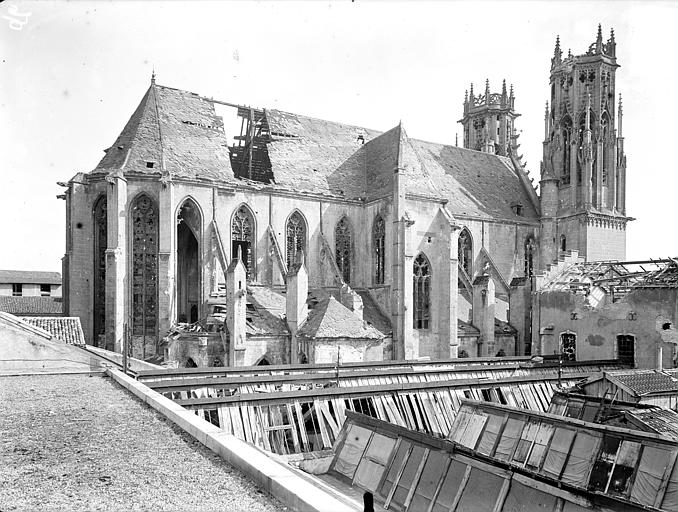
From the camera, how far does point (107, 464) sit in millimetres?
7242

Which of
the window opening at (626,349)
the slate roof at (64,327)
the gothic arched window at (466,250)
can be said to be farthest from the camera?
the gothic arched window at (466,250)

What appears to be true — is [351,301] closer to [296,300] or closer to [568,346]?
[296,300]

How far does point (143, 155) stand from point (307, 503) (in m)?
24.6

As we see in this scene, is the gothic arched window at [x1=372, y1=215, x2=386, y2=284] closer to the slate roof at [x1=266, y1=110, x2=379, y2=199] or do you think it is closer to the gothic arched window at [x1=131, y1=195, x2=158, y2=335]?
the slate roof at [x1=266, y1=110, x2=379, y2=199]

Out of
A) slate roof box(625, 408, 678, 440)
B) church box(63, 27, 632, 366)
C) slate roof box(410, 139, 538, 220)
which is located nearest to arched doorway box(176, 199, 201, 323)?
church box(63, 27, 632, 366)

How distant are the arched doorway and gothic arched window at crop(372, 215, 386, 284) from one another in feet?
32.8

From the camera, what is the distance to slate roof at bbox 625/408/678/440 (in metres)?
13.3

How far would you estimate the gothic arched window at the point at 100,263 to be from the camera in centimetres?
2659

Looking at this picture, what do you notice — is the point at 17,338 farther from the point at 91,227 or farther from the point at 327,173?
the point at 327,173

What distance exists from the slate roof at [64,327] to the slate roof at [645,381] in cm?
1970

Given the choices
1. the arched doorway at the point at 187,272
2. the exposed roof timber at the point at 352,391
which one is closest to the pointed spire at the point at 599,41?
the exposed roof timber at the point at 352,391

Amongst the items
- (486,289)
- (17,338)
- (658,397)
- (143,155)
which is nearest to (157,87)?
(143,155)

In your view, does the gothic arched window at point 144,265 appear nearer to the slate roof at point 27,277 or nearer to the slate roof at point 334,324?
the slate roof at point 334,324

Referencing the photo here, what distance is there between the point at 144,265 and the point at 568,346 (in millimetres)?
21135
